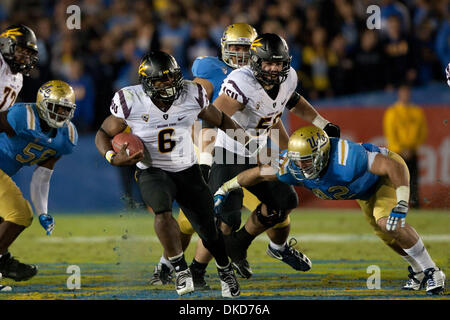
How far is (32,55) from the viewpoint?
6.16m

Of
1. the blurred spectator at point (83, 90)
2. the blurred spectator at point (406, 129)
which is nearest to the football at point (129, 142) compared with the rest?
the blurred spectator at point (83, 90)

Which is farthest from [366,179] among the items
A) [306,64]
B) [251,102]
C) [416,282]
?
[306,64]

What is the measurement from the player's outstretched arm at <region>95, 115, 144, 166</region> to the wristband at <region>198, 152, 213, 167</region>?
80cm

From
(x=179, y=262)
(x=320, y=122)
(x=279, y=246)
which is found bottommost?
(x=279, y=246)

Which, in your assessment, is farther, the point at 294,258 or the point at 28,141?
the point at 294,258

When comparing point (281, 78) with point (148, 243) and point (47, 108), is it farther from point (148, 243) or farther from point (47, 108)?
point (148, 243)

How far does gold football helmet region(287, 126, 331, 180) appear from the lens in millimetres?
5246

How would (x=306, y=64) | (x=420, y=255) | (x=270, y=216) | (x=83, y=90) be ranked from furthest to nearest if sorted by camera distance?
1. (x=306, y=64)
2. (x=83, y=90)
3. (x=270, y=216)
4. (x=420, y=255)

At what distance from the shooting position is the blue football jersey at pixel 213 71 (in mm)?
6602

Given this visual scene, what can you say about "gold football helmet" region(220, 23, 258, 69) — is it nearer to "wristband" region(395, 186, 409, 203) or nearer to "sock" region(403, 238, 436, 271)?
"wristband" region(395, 186, 409, 203)

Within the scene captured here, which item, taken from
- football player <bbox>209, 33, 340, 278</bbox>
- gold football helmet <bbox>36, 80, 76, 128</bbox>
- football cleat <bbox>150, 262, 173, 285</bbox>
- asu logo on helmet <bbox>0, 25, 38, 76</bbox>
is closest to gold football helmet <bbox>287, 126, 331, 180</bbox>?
football player <bbox>209, 33, 340, 278</bbox>

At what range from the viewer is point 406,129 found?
999 cm

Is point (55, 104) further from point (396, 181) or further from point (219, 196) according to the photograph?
point (396, 181)

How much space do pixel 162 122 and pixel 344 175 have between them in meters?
1.33
